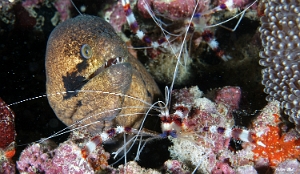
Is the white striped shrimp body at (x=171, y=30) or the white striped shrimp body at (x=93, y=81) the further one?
the white striped shrimp body at (x=171, y=30)

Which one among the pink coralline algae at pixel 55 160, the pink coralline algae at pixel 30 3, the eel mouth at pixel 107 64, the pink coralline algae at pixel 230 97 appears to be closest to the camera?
the pink coralline algae at pixel 55 160

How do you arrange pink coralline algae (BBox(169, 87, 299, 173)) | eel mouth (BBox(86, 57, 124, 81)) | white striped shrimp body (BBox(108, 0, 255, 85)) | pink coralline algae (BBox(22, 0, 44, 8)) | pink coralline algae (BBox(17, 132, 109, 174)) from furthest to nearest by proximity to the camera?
pink coralline algae (BBox(22, 0, 44, 8)), white striped shrimp body (BBox(108, 0, 255, 85)), eel mouth (BBox(86, 57, 124, 81)), pink coralline algae (BBox(169, 87, 299, 173)), pink coralline algae (BBox(17, 132, 109, 174))

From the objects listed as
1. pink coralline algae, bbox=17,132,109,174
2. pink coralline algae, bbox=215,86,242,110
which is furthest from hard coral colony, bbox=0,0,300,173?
pink coralline algae, bbox=215,86,242,110

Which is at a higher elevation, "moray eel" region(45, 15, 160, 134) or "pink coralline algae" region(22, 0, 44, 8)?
"pink coralline algae" region(22, 0, 44, 8)

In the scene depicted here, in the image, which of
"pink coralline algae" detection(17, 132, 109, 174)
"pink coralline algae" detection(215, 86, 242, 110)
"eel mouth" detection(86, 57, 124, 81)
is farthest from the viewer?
"pink coralline algae" detection(215, 86, 242, 110)

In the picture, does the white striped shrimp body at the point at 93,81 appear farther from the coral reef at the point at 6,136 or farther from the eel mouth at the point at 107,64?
the coral reef at the point at 6,136

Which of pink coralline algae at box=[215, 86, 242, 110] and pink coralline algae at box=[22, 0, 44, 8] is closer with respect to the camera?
pink coralline algae at box=[215, 86, 242, 110]

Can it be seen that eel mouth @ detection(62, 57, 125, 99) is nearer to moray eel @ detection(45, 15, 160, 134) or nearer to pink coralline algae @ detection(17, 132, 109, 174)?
moray eel @ detection(45, 15, 160, 134)

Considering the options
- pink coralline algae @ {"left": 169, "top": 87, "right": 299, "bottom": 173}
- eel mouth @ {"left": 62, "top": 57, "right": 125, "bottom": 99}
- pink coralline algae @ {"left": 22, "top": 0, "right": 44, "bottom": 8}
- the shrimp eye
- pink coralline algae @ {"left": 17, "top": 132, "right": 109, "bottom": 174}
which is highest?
pink coralline algae @ {"left": 22, "top": 0, "right": 44, "bottom": 8}

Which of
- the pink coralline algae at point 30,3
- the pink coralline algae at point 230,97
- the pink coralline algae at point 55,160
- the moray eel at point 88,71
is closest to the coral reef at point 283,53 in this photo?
the pink coralline algae at point 230,97
